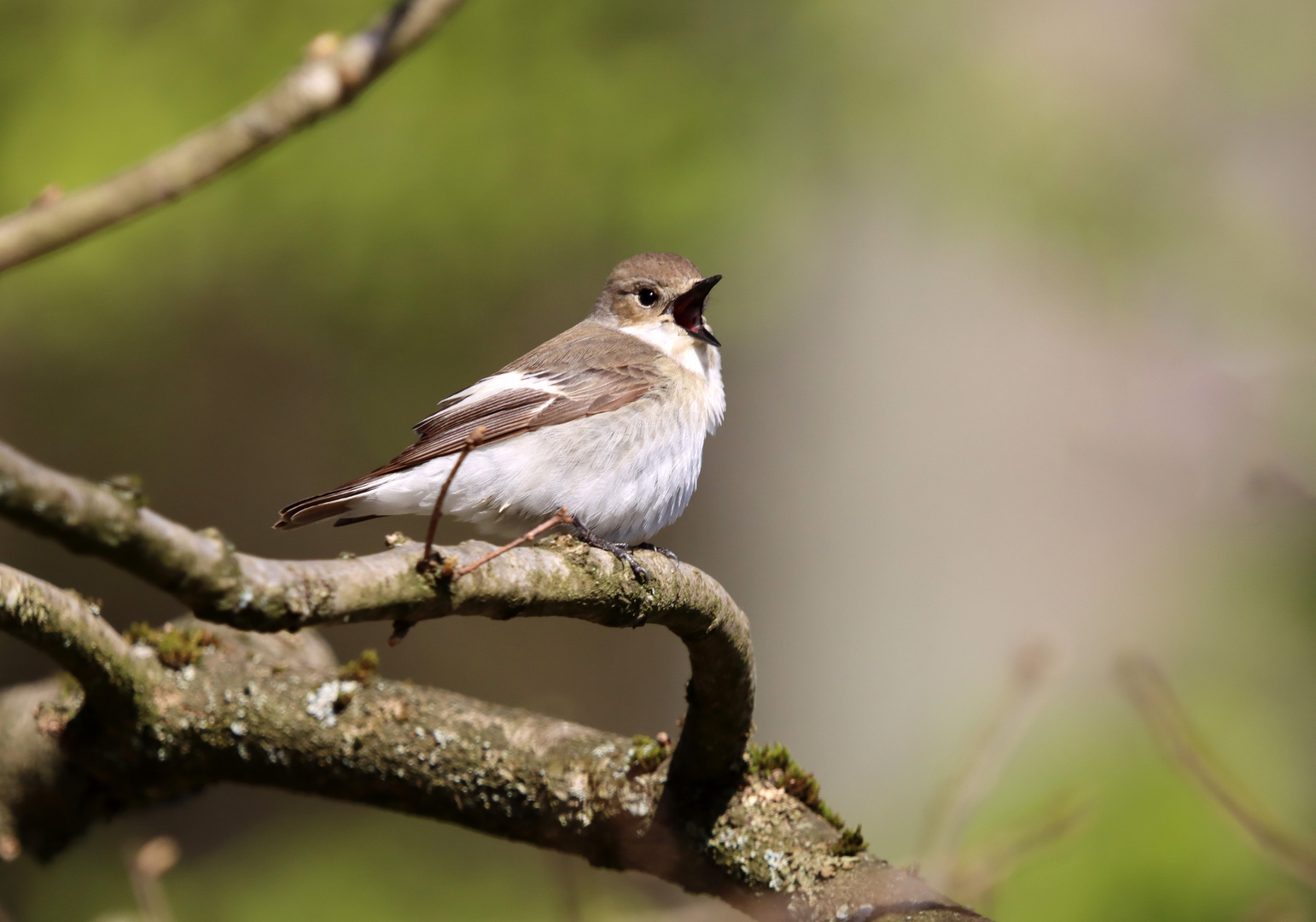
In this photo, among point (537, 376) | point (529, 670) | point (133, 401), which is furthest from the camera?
point (529, 670)

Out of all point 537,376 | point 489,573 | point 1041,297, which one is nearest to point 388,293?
point 537,376

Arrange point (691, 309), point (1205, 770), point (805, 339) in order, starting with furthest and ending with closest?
point (805, 339), point (691, 309), point (1205, 770)

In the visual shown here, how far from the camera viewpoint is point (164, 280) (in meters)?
5.49

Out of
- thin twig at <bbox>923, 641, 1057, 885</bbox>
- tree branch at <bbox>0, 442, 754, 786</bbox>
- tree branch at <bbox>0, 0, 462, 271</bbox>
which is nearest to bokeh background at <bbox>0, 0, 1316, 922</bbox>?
thin twig at <bbox>923, 641, 1057, 885</bbox>

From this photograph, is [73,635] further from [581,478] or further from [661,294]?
[661,294]

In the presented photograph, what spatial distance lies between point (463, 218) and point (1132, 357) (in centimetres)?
321

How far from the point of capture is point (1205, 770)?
2.47 metres

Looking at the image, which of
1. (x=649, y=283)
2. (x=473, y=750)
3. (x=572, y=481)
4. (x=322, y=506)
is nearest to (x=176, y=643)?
(x=322, y=506)

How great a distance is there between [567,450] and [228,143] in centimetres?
190

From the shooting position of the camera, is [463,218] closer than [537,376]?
No

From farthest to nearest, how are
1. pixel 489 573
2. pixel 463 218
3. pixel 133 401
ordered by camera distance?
pixel 133 401 → pixel 463 218 → pixel 489 573

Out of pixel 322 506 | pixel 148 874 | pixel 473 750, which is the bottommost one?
pixel 148 874

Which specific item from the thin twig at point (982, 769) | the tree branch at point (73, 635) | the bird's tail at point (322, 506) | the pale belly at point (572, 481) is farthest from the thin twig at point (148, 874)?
the thin twig at point (982, 769)

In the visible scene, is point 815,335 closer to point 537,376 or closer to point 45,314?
point 537,376
